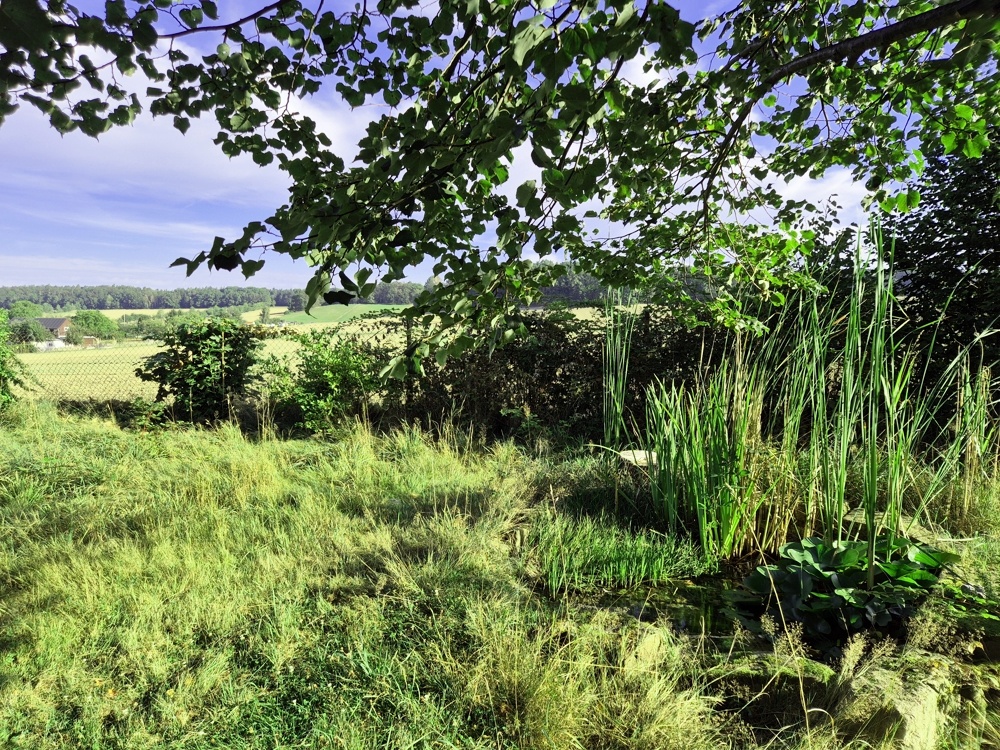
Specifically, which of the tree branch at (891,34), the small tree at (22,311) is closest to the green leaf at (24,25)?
the tree branch at (891,34)

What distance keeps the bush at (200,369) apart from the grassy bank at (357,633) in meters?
2.58

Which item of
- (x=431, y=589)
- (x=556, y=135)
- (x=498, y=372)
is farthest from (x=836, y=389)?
(x=556, y=135)

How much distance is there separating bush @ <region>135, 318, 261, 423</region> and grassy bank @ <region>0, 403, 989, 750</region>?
2.58 m

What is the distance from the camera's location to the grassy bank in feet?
5.84

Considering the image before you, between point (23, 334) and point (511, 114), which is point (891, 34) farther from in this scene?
point (23, 334)

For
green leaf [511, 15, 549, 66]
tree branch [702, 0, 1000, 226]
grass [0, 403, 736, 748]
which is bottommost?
grass [0, 403, 736, 748]

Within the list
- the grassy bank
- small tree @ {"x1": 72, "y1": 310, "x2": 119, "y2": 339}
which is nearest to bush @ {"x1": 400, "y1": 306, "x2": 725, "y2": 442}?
the grassy bank

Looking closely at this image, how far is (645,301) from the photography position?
5594mm

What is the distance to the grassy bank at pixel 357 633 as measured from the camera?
178 cm

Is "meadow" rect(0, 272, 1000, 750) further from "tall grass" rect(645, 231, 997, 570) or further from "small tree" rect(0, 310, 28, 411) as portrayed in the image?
"small tree" rect(0, 310, 28, 411)

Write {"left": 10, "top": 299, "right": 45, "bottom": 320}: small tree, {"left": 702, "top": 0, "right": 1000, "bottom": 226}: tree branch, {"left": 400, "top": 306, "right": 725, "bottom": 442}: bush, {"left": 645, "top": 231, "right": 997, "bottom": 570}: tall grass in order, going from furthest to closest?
{"left": 10, "top": 299, "right": 45, "bottom": 320}: small tree → {"left": 400, "top": 306, "right": 725, "bottom": 442}: bush → {"left": 645, "top": 231, "right": 997, "bottom": 570}: tall grass → {"left": 702, "top": 0, "right": 1000, "bottom": 226}: tree branch

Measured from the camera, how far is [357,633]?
222 cm

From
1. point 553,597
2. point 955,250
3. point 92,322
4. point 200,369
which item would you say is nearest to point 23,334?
point 200,369

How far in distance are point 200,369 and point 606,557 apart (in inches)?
225
